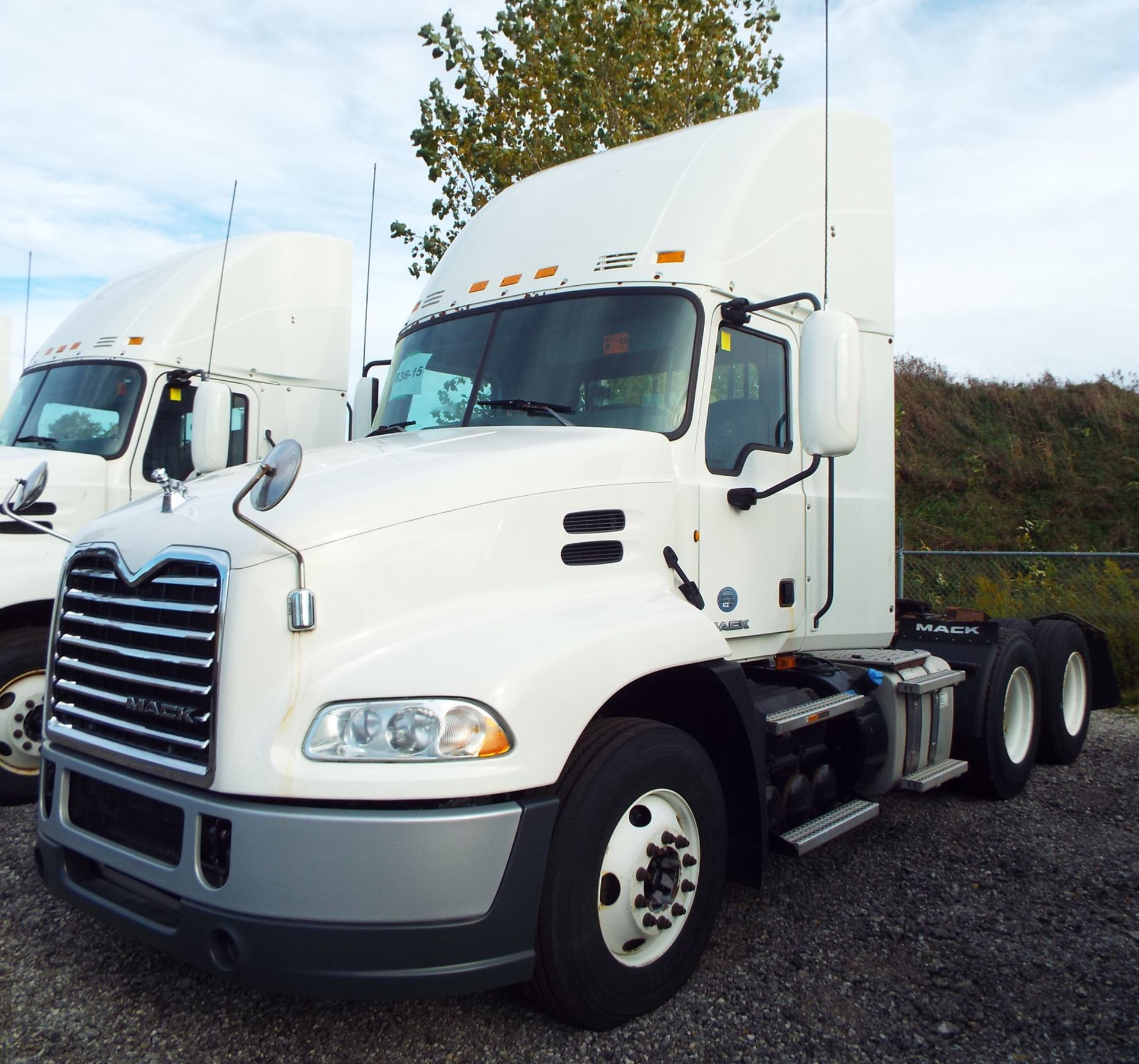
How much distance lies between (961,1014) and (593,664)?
1.85m

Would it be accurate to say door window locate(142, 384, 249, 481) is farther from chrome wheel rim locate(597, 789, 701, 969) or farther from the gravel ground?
chrome wheel rim locate(597, 789, 701, 969)

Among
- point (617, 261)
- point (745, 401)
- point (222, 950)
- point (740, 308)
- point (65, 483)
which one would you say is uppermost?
point (617, 261)

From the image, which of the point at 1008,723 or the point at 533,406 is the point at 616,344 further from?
the point at 1008,723

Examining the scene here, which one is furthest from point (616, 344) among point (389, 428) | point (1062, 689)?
point (1062, 689)

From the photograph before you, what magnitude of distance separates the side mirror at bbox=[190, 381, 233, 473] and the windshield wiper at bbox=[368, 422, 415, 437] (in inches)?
49.6

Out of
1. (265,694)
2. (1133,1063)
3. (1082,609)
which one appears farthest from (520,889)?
(1082,609)

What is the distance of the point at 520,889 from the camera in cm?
307

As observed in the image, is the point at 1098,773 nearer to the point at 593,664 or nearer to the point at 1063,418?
the point at 593,664

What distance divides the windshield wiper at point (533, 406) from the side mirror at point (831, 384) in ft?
3.21

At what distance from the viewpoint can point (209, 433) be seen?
5.87m

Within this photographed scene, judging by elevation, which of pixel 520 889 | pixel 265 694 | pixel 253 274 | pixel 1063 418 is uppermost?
pixel 1063 418

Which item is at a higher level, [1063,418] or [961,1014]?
[1063,418]

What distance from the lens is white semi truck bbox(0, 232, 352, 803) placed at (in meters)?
5.92

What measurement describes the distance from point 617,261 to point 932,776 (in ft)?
10.4
